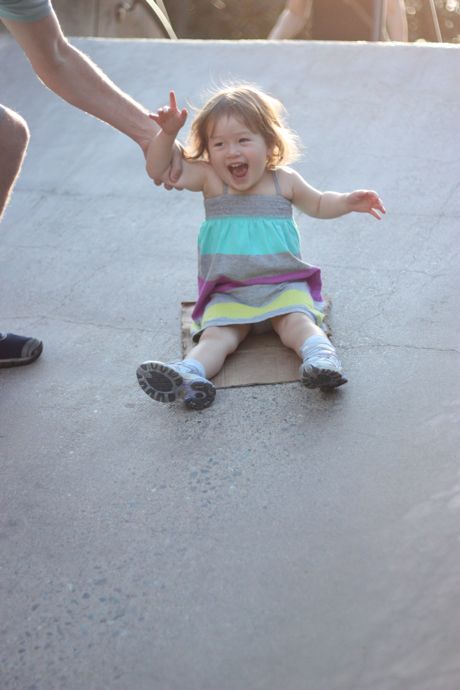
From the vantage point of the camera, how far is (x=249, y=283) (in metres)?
3.12

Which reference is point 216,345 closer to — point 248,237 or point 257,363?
point 257,363

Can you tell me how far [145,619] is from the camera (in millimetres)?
1987

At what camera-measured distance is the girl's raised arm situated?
295 cm

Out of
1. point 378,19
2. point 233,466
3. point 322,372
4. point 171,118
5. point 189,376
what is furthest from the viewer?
point 378,19

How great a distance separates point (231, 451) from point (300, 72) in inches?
130

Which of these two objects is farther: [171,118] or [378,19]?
[378,19]

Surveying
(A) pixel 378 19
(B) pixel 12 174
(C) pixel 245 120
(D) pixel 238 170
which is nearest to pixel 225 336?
(D) pixel 238 170

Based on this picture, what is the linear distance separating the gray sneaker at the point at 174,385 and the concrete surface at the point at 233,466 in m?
0.05

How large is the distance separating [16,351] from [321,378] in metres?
Result: 1.12

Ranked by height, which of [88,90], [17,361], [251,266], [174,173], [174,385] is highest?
[88,90]

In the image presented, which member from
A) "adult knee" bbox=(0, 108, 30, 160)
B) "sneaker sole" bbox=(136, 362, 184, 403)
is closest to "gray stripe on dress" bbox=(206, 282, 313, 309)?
"sneaker sole" bbox=(136, 362, 184, 403)

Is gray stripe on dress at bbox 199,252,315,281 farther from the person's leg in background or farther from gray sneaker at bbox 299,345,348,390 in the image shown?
the person's leg in background

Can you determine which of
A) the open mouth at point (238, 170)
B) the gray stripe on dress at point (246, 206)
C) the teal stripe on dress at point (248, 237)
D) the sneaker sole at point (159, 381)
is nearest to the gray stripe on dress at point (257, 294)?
the teal stripe on dress at point (248, 237)

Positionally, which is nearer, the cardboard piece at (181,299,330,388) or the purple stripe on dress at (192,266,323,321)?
the cardboard piece at (181,299,330,388)
